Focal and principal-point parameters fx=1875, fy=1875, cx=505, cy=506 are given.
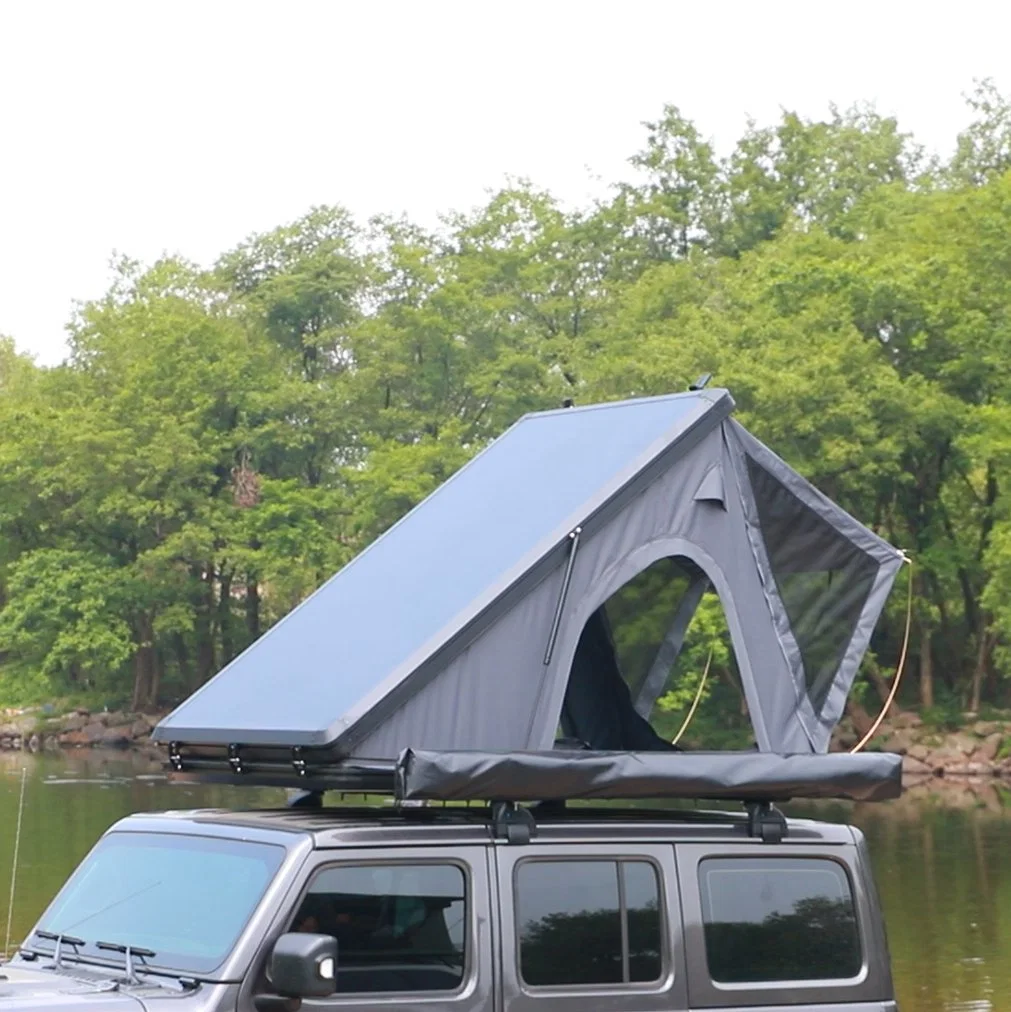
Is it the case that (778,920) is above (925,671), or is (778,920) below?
below

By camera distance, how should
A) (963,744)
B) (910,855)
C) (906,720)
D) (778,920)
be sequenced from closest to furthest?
(778,920) → (910,855) → (963,744) → (906,720)

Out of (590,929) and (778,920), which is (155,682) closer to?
(778,920)

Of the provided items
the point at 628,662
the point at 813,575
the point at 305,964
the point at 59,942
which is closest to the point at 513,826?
the point at 305,964

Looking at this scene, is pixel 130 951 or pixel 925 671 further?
pixel 925 671

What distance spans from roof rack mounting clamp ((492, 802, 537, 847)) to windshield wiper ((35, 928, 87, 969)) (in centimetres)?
136

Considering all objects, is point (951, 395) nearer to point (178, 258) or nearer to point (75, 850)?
point (75, 850)

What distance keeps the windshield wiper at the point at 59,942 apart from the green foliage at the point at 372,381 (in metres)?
48.3

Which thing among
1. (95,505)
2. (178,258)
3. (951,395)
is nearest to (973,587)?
(951,395)

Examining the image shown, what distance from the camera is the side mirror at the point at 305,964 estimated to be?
5.23 metres

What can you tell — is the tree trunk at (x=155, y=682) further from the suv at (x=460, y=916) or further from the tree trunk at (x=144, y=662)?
Answer: the suv at (x=460, y=916)

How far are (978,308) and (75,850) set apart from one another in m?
32.6

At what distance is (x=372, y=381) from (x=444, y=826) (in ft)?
211

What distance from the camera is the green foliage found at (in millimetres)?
56594

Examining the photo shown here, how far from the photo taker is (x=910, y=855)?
97.2 ft
